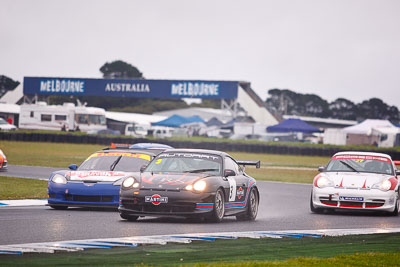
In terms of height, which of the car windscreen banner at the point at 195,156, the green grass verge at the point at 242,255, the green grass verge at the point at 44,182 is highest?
the car windscreen banner at the point at 195,156

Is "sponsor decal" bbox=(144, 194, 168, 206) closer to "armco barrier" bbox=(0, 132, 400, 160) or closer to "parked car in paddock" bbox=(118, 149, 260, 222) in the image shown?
"parked car in paddock" bbox=(118, 149, 260, 222)

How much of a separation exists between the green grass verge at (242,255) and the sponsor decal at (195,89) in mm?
54159

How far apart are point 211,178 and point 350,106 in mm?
163780

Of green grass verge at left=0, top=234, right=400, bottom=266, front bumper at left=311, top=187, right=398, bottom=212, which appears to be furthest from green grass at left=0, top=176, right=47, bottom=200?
green grass verge at left=0, top=234, right=400, bottom=266

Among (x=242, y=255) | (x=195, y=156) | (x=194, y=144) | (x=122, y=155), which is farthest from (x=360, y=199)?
(x=194, y=144)

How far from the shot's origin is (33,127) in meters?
62.6

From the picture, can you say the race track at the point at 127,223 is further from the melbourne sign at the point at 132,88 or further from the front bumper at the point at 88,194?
the melbourne sign at the point at 132,88

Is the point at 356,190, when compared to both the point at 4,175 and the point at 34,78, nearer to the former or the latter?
the point at 4,175

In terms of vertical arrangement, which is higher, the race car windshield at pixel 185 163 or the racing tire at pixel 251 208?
the race car windshield at pixel 185 163

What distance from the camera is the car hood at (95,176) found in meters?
14.0

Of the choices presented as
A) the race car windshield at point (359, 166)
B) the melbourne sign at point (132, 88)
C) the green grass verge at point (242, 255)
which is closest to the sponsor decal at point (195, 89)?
the melbourne sign at point (132, 88)

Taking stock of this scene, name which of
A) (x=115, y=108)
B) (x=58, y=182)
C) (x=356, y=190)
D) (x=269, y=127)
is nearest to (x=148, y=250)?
(x=58, y=182)

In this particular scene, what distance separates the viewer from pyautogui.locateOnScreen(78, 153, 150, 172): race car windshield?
14887 mm

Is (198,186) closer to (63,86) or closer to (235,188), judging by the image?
(235,188)
